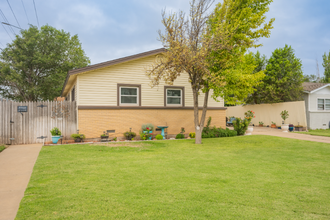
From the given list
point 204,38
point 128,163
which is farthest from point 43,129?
point 204,38

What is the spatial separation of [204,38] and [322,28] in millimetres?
61658

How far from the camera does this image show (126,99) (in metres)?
13.2

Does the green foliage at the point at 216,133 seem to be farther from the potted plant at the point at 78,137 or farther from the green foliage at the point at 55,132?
the green foliage at the point at 55,132

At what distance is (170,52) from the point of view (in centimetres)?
989

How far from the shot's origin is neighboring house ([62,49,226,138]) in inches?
480

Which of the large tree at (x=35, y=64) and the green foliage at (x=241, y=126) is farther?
the large tree at (x=35, y=64)

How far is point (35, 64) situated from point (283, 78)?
28421mm

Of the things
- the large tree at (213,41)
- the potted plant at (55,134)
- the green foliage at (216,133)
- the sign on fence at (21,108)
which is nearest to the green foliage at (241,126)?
the green foliage at (216,133)

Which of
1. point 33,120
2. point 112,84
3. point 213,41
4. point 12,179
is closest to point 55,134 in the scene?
point 33,120

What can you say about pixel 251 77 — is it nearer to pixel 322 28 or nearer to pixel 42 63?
pixel 42 63

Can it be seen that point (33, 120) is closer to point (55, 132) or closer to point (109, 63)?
point (55, 132)

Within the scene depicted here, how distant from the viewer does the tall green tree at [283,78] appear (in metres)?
21.0

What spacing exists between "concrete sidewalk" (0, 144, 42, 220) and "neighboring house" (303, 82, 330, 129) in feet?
70.5

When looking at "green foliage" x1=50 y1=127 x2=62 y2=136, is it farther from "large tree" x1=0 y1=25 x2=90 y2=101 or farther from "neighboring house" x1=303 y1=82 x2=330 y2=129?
"neighboring house" x1=303 y1=82 x2=330 y2=129
